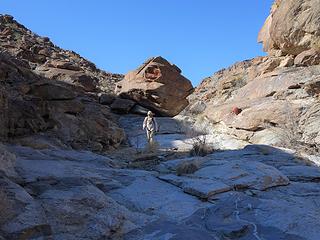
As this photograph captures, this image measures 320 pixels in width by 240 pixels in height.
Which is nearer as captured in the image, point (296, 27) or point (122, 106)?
point (296, 27)

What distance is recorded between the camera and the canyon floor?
14.7 ft

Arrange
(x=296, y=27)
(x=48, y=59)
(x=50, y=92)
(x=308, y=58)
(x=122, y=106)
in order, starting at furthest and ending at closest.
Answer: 1. (x=48, y=59)
2. (x=122, y=106)
3. (x=296, y=27)
4. (x=308, y=58)
5. (x=50, y=92)

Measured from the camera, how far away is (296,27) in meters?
16.4

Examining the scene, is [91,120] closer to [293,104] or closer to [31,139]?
[31,139]

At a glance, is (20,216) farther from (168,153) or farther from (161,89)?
(161,89)

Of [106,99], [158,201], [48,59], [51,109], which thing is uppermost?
[48,59]

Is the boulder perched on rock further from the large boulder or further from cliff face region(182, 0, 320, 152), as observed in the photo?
the large boulder

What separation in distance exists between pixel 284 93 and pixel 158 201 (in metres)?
9.52

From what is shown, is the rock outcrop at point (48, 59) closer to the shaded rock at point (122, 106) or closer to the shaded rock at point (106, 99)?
the shaded rock at point (106, 99)

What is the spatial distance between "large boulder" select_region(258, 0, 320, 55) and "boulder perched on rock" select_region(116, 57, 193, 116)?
5.13 metres

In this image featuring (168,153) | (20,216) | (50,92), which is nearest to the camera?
(20,216)

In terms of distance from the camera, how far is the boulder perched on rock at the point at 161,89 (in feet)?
68.6

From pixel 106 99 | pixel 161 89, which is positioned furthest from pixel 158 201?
pixel 106 99

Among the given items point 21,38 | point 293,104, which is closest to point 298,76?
point 293,104
